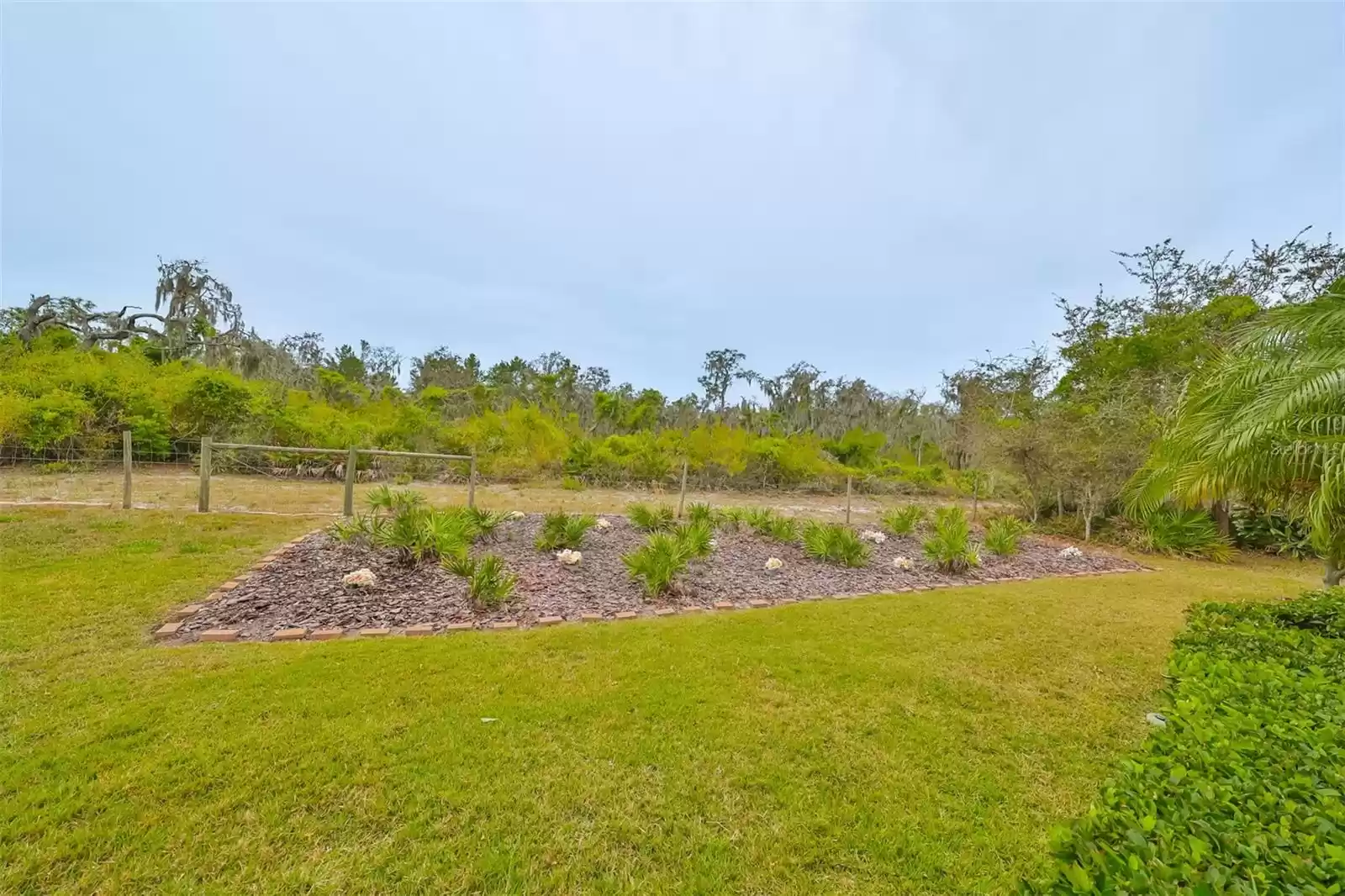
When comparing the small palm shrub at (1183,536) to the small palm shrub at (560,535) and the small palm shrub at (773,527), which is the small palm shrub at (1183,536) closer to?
the small palm shrub at (773,527)

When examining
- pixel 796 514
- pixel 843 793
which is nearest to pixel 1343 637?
pixel 843 793

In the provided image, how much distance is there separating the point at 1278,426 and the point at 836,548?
380cm

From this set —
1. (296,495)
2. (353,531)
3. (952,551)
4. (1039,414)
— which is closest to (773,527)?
(952,551)

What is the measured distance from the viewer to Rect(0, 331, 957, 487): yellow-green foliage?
1004 centimetres

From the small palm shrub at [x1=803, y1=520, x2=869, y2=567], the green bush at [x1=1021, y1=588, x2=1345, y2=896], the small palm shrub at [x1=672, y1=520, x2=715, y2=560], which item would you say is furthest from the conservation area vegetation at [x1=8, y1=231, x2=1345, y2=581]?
the small palm shrub at [x1=672, y1=520, x2=715, y2=560]

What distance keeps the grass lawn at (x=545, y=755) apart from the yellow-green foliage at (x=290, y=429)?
811 cm

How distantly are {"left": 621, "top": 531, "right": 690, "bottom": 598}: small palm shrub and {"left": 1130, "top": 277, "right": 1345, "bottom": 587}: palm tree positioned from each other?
4.07 metres

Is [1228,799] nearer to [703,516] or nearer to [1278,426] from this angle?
[1278,426]

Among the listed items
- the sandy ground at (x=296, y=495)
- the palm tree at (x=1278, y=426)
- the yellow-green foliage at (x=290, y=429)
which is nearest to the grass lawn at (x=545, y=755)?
the palm tree at (x=1278, y=426)

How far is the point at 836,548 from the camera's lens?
20.4ft

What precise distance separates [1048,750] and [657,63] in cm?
878

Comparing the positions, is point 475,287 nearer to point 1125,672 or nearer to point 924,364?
point 1125,672

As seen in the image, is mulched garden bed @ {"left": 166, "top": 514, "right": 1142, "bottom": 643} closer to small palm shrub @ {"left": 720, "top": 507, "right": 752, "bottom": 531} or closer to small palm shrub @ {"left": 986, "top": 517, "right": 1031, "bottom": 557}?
small palm shrub @ {"left": 986, "top": 517, "right": 1031, "bottom": 557}

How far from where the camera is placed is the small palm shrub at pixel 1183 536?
8.31m
